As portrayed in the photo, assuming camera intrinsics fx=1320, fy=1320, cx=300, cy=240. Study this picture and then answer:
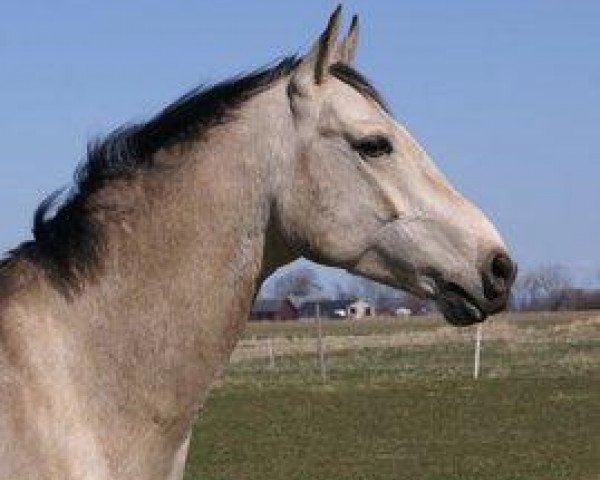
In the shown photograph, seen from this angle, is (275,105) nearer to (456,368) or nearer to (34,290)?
(34,290)

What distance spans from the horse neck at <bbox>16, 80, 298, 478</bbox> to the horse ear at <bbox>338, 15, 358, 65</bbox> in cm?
30

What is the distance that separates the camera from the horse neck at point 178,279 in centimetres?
438

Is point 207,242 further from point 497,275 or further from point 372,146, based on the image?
point 497,275

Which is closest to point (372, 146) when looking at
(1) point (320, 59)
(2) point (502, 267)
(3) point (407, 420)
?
(1) point (320, 59)

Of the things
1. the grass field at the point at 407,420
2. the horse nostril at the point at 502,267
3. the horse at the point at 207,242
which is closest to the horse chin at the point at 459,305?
the horse at the point at 207,242

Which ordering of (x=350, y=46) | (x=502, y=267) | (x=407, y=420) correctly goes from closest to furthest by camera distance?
(x=502, y=267)
(x=350, y=46)
(x=407, y=420)

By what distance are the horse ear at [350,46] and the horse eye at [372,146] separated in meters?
0.37

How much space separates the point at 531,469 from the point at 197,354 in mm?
14734

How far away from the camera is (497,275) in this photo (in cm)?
435

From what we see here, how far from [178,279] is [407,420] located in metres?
21.7

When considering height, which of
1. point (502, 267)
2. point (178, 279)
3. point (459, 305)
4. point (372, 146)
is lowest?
point (459, 305)

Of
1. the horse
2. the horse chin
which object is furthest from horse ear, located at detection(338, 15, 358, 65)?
the horse chin

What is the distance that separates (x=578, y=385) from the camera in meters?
32.3

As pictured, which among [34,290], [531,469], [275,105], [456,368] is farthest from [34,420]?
[456,368]
